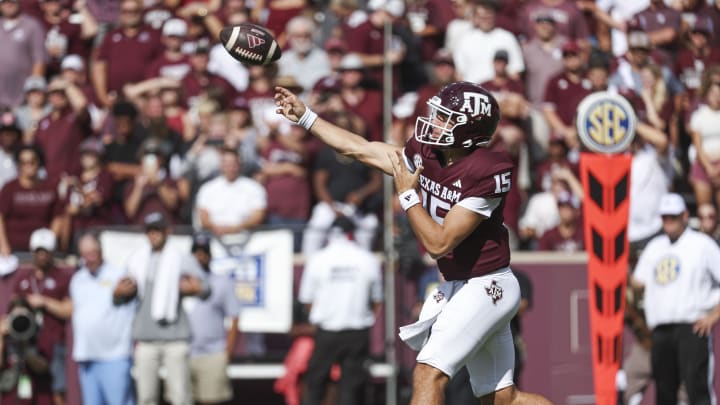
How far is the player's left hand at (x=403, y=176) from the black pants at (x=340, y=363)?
5511 millimetres

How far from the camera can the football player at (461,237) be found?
728 cm

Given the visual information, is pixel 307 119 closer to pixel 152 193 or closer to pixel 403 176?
Result: pixel 403 176

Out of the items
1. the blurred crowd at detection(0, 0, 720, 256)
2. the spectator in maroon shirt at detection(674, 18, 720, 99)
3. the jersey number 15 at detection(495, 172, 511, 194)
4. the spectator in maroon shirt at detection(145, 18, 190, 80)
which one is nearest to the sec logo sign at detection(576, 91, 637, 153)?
the jersey number 15 at detection(495, 172, 511, 194)

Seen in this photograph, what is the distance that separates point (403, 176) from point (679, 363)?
17.0 feet

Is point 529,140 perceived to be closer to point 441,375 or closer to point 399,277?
point 399,277

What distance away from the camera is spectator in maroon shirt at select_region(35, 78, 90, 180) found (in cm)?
1430

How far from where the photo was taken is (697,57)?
48.7ft

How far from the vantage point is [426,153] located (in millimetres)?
7637

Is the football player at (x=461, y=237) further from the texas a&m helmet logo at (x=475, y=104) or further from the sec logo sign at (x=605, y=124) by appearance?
the sec logo sign at (x=605, y=124)

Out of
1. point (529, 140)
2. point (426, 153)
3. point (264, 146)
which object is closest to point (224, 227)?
point (264, 146)

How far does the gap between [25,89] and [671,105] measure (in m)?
6.83

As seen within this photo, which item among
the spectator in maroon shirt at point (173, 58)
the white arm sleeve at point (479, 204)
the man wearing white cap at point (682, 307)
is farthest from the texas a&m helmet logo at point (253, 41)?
the spectator in maroon shirt at point (173, 58)

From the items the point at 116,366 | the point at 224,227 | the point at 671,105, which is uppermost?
the point at 671,105

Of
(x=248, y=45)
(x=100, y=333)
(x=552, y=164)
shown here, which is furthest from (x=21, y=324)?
(x=248, y=45)
